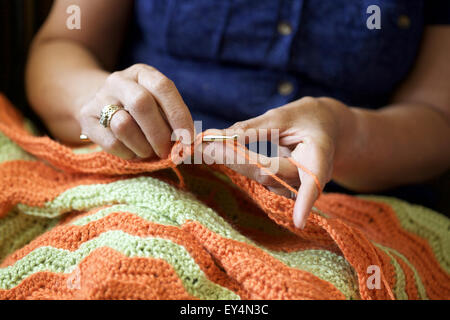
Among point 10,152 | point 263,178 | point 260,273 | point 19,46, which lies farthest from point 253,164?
point 19,46

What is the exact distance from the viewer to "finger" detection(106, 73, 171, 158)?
458 mm

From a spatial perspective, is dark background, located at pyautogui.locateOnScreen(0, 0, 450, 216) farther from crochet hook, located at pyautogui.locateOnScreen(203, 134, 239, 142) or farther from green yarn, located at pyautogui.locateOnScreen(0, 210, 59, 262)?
crochet hook, located at pyautogui.locateOnScreen(203, 134, 239, 142)

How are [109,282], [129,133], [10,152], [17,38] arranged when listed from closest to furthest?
[109,282] → [129,133] → [10,152] → [17,38]

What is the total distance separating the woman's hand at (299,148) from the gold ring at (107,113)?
12 centimetres

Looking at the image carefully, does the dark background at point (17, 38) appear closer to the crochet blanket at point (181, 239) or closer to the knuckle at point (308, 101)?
the crochet blanket at point (181, 239)

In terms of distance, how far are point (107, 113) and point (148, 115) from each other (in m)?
0.06

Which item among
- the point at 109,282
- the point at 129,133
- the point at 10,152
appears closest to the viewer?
the point at 109,282

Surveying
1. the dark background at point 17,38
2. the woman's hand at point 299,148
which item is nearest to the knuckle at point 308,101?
the woman's hand at point 299,148

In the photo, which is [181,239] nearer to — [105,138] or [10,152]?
[105,138]

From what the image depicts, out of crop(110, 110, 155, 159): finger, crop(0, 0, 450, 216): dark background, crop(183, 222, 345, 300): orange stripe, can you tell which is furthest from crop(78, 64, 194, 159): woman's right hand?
crop(0, 0, 450, 216): dark background

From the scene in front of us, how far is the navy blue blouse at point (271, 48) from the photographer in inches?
26.0

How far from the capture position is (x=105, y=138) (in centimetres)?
50
